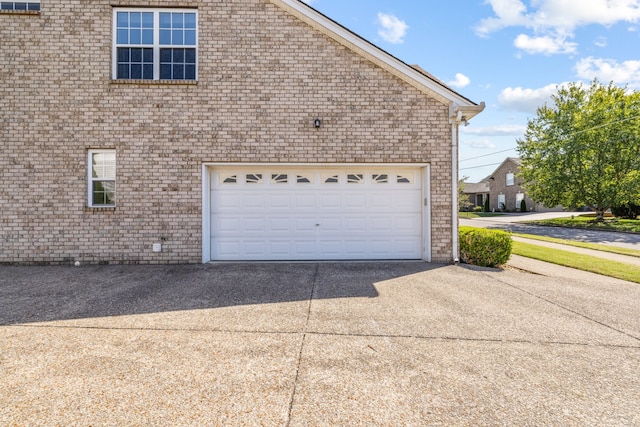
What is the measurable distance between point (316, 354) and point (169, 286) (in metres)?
3.89

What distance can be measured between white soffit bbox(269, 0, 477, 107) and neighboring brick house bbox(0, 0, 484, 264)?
36 mm

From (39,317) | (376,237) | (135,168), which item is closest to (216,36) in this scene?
(135,168)

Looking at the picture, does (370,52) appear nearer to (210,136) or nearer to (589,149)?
(210,136)

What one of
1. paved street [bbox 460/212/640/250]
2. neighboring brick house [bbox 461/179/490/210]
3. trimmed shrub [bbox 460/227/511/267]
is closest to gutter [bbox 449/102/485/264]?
trimmed shrub [bbox 460/227/511/267]

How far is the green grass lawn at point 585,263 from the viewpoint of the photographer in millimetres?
7402

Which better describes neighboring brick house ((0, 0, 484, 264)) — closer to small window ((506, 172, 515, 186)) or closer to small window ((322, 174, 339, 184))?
small window ((322, 174, 339, 184))

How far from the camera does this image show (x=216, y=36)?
814 centimetres

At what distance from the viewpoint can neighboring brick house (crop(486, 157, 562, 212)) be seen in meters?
42.2

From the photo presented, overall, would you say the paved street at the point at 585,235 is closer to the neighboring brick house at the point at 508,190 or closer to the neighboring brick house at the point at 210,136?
the neighboring brick house at the point at 210,136

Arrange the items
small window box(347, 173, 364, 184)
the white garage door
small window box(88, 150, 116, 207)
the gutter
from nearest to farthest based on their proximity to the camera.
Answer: small window box(88, 150, 116, 207) → the gutter → the white garage door → small window box(347, 173, 364, 184)

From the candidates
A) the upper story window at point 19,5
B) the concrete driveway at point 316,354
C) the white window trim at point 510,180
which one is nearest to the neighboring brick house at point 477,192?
the white window trim at point 510,180

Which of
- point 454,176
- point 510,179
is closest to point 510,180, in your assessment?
point 510,179

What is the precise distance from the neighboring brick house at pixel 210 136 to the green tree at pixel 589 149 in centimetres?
2070

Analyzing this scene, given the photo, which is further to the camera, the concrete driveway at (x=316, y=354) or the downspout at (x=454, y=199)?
the downspout at (x=454, y=199)
